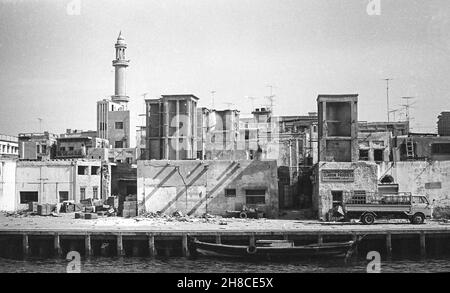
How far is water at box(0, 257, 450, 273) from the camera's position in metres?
29.0

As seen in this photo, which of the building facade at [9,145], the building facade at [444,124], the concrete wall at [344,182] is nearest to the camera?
the concrete wall at [344,182]

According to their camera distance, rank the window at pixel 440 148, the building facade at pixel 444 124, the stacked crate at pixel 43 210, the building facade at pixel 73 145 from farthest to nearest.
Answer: the building facade at pixel 73 145 < the building facade at pixel 444 124 < the window at pixel 440 148 < the stacked crate at pixel 43 210

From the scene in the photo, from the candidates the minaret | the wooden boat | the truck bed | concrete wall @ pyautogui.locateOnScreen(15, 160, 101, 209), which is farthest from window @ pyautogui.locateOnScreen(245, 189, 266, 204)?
the minaret

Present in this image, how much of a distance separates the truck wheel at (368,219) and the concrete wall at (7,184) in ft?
114

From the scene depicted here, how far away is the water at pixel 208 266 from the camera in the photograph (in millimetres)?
28969

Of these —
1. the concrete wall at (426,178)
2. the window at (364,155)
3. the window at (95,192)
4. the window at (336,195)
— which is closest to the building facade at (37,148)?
the window at (95,192)

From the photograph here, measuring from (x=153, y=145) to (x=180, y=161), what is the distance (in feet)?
17.4

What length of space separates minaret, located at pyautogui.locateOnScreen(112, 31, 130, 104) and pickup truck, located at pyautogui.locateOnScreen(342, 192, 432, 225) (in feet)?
185

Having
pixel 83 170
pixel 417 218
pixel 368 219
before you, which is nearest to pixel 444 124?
pixel 417 218

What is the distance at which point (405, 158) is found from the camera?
56.4 meters

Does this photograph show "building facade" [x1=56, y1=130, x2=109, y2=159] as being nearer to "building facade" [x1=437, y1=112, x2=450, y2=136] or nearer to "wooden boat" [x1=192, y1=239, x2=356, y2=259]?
"wooden boat" [x1=192, y1=239, x2=356, y2=259]

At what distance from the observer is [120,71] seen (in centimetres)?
8438

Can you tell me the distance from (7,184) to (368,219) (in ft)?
116

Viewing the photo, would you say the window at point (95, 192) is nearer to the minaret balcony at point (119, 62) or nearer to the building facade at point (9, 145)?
the building facade at point (9, 145)
